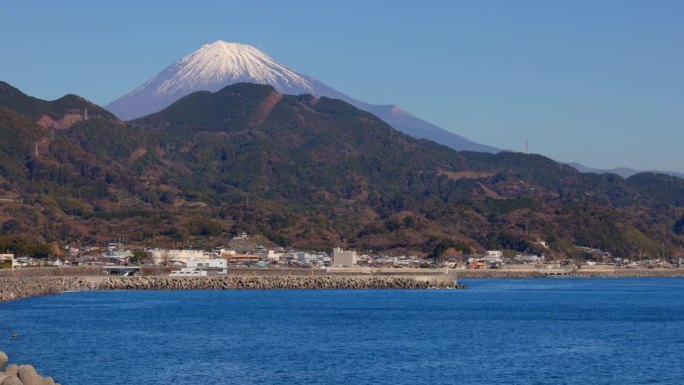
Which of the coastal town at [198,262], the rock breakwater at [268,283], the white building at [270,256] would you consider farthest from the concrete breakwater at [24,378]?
the white building at [270,256]

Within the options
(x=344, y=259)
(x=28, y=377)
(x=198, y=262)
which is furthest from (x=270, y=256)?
(x=28, y=377)

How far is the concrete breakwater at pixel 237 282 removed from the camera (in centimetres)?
11975

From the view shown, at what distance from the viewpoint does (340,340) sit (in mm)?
65500

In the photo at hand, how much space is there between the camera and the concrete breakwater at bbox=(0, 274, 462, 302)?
120 meters

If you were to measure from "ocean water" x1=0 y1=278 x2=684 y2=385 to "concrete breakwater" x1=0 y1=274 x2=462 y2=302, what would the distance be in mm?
12964

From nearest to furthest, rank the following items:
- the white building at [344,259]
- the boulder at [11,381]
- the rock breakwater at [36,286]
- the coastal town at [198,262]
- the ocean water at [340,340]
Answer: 1. the boulder at [11,381]
2. the ocean water at [340,340]
3. the rock breakwater at [36,286]
4. the coastal town at [198,262]
5. the white building at [344,259]

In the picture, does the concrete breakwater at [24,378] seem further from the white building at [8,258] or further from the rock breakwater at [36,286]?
the white building at [8,258]

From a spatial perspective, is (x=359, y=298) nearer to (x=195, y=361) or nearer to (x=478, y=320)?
(x=478, y=320)

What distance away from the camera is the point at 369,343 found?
63656 millimetres

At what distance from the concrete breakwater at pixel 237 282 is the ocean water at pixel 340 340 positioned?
12964 millimetres

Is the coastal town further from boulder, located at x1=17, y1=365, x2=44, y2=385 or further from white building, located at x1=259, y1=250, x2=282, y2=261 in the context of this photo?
boulder, located at x1=17, y1=365, x2=44, y2=385

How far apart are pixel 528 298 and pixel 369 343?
56.9 metres

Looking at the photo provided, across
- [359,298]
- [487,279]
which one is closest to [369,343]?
[359,298]

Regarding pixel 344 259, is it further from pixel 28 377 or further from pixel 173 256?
pixel 28 377
